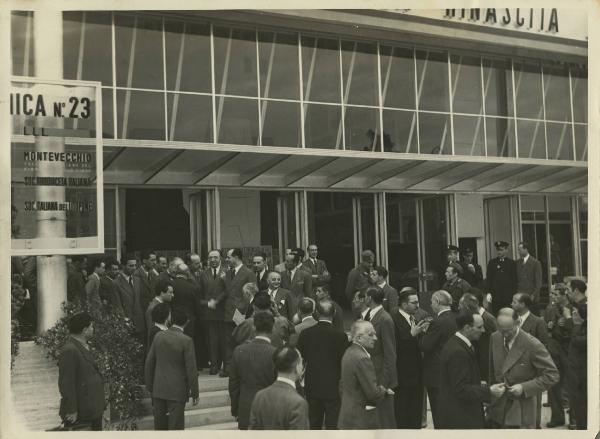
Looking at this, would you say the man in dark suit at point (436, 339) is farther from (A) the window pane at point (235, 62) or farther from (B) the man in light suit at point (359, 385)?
(A) the window pane at point (235, 62)

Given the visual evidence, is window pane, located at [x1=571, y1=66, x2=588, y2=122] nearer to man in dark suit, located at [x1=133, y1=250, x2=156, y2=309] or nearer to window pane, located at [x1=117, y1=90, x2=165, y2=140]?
window pane, located at [x1=117, y1=90, x2=165, y2=140]

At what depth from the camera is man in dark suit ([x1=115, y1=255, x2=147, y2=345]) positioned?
21.9ft

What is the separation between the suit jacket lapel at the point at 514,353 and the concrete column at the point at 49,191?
12.0ft

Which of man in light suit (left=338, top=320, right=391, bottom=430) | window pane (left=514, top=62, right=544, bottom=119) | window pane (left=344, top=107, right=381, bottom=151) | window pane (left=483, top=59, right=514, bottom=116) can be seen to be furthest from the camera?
window pane (left=483, top=59, right=514, bottom=116)

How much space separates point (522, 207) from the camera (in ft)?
38.7

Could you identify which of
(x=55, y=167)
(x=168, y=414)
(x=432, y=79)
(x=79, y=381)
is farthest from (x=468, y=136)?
(x=79, y=381)

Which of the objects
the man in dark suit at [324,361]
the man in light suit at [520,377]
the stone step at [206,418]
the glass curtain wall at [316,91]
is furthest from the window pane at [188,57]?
the man in light suit at [520,377]

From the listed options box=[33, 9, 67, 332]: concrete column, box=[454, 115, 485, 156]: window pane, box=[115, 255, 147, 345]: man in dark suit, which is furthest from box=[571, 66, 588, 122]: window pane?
box=[33, 9, 67, 332]: concrete column

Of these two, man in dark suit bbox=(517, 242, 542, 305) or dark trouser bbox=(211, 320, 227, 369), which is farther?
man in dark suit bbox=(517, 242, 542, 305)

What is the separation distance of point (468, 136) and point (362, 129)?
193 centimetres

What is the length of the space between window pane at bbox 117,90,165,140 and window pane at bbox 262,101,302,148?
1.55 meters

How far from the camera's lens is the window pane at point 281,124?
9.04 metres

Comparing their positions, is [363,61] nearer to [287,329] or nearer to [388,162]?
[388,162]

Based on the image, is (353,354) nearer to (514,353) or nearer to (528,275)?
(514,353)
